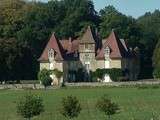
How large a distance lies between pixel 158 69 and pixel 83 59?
924cm

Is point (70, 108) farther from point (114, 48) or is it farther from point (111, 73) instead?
point (114, 48)

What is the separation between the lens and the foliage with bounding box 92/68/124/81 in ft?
291

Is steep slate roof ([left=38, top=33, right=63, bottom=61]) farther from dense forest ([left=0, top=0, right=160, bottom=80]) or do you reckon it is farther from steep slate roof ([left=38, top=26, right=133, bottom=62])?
dense forest ([left=0, top=0, right=160, bottom=80])

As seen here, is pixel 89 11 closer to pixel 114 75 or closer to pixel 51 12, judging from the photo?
pixel 51 12

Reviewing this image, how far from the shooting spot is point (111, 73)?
89.0 m

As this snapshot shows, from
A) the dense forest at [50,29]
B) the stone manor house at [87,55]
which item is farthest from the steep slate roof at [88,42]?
the dense forest at [50,29]

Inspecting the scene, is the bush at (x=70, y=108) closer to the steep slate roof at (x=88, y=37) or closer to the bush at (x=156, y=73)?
the bush at (x=156, y=73)

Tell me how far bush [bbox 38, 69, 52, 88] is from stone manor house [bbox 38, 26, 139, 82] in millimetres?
2521

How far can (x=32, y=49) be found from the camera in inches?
3893

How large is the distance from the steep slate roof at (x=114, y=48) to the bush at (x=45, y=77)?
7.06m

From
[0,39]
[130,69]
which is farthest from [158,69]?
[0,39]

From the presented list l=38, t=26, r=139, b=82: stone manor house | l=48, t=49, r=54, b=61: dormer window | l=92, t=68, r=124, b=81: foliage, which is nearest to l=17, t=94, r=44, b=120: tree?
l=92, t=68, r=124, b=81: foliage

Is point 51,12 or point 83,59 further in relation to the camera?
point 51,12

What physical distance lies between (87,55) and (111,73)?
568 cm
